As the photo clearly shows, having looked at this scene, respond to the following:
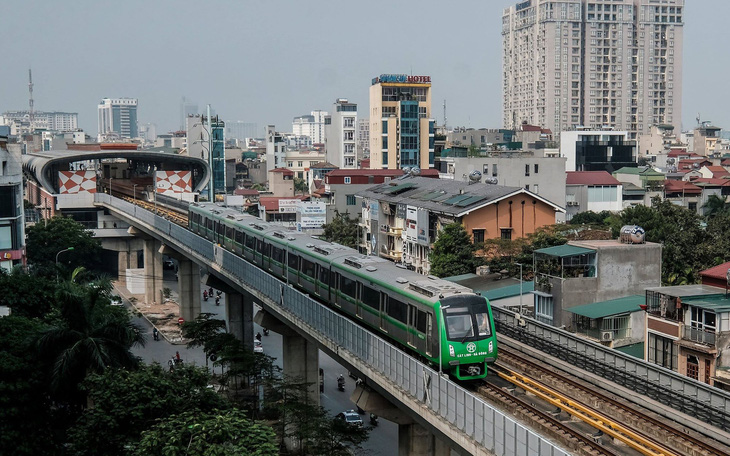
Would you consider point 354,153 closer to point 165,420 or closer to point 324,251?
point 324,251

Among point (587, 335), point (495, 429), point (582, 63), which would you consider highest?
point (582, 63)

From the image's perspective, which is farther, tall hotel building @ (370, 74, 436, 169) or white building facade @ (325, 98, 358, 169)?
white building facade @ (325, 98, 358, 169)

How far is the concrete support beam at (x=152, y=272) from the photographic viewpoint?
78188mm

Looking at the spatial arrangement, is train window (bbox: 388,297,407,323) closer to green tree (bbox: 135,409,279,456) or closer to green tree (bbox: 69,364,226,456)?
green tree (bbox: 69,364,226,456)

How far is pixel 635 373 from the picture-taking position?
78.9ft

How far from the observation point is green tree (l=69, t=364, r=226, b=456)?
24188 mm

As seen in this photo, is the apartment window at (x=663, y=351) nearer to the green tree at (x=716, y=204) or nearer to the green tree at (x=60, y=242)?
the green tree at (x=60, y=242)

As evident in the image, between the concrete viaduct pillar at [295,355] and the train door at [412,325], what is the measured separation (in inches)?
630

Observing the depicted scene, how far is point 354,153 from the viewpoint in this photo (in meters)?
147

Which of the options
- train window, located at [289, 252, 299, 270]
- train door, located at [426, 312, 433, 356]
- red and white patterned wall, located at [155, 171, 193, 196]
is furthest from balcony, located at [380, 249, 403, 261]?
train door, located at [426, 312, 433, 356]

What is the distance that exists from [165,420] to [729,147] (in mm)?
166777

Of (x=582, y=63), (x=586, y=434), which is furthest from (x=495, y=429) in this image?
(x=582, y=63)

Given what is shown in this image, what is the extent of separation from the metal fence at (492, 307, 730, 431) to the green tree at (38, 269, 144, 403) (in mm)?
12585

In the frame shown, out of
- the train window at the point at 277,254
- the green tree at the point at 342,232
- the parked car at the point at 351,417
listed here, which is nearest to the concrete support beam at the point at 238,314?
the train window at the point at 277,254
